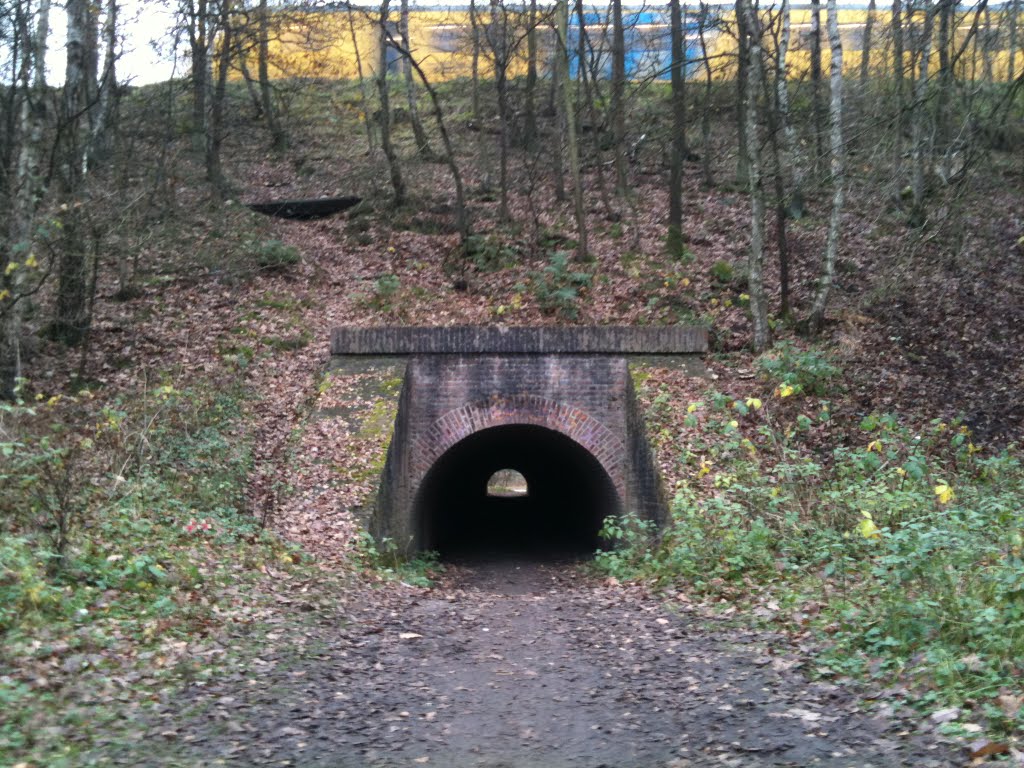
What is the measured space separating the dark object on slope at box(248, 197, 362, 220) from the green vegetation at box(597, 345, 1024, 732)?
12835 mm

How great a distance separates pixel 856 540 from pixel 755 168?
703cm

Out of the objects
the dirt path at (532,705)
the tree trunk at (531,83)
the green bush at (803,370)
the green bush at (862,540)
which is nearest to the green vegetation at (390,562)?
the dirt path at (532,705)

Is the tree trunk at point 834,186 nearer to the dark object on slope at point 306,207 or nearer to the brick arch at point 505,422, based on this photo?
the brick arch at point 505,422

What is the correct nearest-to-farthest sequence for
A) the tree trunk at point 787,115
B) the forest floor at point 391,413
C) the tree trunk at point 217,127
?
1. the forest floor at point 391,413
2. the tree trunk at point 787,115
3. the tree trunk at point 217,127

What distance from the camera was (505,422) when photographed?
533 inches

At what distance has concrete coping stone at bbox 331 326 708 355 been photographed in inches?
533

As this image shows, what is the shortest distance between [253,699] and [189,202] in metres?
19.0

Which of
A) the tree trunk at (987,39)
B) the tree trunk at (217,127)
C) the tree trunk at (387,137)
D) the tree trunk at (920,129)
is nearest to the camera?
the tree trunk at (920,129)

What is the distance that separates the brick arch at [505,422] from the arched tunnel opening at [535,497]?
0.75 feet

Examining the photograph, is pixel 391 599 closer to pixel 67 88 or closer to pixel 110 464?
pixel 110 464

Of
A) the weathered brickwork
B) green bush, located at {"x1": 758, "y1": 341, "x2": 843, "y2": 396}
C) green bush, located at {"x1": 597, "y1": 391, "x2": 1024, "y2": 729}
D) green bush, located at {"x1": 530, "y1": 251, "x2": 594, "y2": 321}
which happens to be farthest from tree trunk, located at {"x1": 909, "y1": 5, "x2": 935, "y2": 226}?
green bush, located at {"x1": 530, "y1": 251, "x2": 594, "y2": 321}

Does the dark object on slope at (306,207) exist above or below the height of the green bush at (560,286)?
above

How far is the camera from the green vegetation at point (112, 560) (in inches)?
194

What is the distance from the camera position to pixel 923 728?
181 inches
